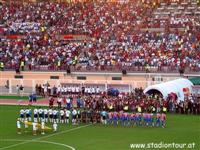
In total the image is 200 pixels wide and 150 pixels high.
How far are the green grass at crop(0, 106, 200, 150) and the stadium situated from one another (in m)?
0.05

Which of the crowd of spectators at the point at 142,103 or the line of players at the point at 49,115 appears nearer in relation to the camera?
the line of players at the point at 49,115

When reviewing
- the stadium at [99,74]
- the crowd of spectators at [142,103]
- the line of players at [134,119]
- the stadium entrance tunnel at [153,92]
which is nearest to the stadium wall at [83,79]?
the stadium at [99,74]

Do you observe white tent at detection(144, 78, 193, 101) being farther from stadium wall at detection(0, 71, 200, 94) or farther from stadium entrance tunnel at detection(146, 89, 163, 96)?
stadium wall at detection(0, 71, 200, 94)

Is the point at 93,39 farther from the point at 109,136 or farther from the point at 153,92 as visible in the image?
the point at 109,136

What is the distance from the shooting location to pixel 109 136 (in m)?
32.7

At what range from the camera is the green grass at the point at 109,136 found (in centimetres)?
3056

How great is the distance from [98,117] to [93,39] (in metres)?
22.4

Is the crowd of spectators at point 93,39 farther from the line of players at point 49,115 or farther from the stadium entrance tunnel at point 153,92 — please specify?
the line of players at point 49,115

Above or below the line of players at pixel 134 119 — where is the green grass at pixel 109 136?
below

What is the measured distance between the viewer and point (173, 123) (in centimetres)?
3644

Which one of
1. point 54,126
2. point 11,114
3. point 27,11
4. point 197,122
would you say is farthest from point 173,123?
point 27,11

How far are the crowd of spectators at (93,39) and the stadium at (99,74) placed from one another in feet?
0.30

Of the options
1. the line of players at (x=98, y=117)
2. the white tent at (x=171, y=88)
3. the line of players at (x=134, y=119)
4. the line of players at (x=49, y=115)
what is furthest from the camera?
the white tent at (x=171, y=88)

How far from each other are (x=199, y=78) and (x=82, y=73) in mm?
10041
